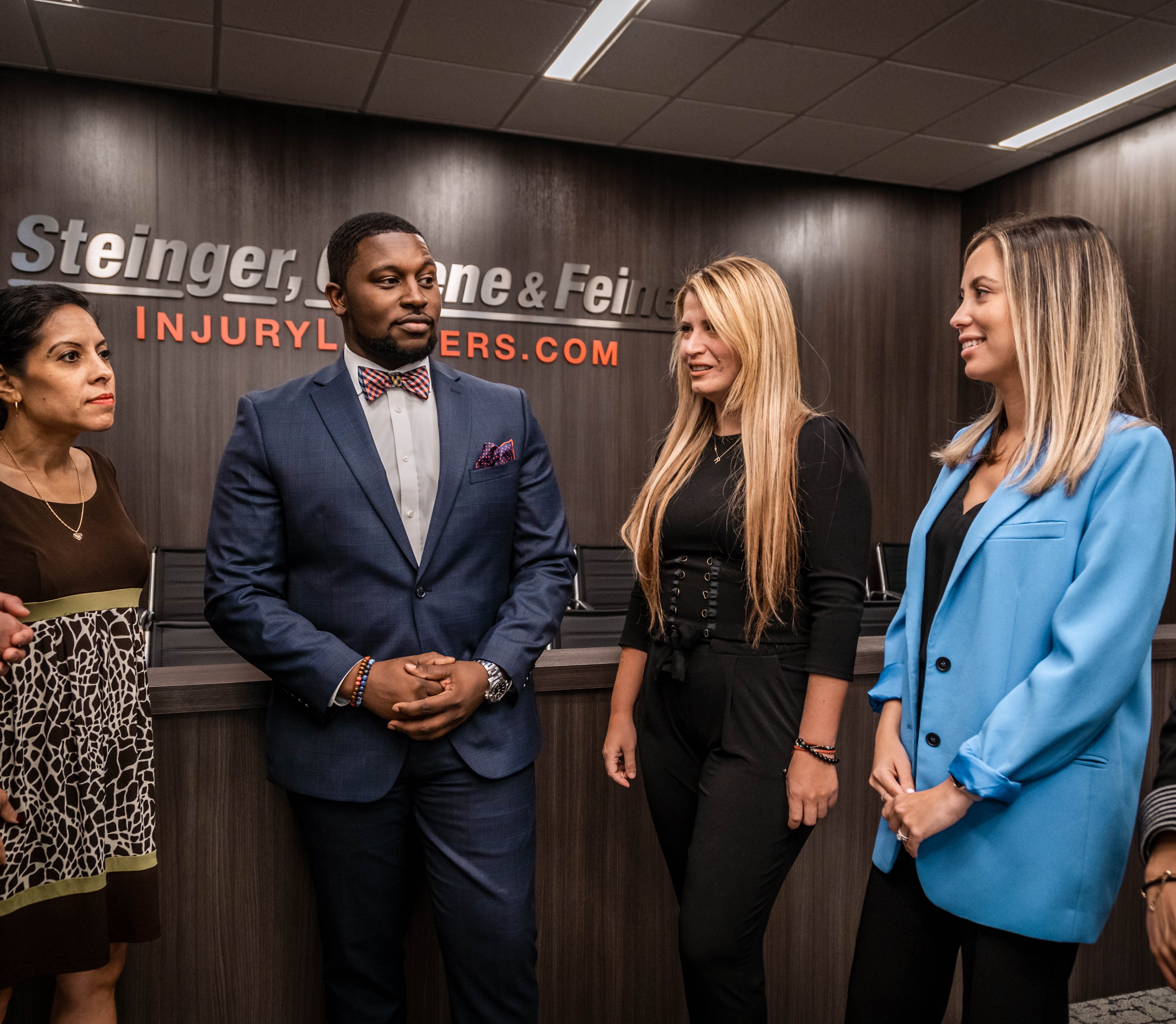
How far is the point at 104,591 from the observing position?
5.16 ft

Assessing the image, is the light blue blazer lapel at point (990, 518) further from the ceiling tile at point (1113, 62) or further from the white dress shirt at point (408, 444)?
the ceiling tile at point (1113, 62)

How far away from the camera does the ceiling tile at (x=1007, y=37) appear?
4051mm

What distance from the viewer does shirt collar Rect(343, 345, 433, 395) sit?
5.51 ft

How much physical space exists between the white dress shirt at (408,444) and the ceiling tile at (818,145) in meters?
4.39

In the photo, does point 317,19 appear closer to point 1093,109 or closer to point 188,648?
point 188,648

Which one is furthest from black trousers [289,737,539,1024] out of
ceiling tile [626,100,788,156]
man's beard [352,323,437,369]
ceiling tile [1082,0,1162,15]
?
ceiling tile [626,100,788,156]

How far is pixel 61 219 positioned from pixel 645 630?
4.39m

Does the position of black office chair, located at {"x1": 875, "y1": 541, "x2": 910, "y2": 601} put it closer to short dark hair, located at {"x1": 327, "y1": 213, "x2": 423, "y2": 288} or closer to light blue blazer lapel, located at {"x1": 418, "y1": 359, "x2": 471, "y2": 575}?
light blue blazer lapel, located at {"x1": 418, "y1": 359, "x2": 471, "y2": 575}

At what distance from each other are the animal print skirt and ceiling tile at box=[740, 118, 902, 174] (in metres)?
4.96

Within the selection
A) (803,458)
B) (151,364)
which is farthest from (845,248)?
(803,458)

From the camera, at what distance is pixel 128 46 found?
429cm

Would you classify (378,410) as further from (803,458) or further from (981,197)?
(981,197)

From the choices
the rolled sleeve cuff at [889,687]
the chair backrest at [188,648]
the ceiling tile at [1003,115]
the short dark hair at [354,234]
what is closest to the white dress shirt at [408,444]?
the short dark hair at [354,234]

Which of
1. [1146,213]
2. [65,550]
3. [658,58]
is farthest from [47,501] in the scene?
[1146,213]
